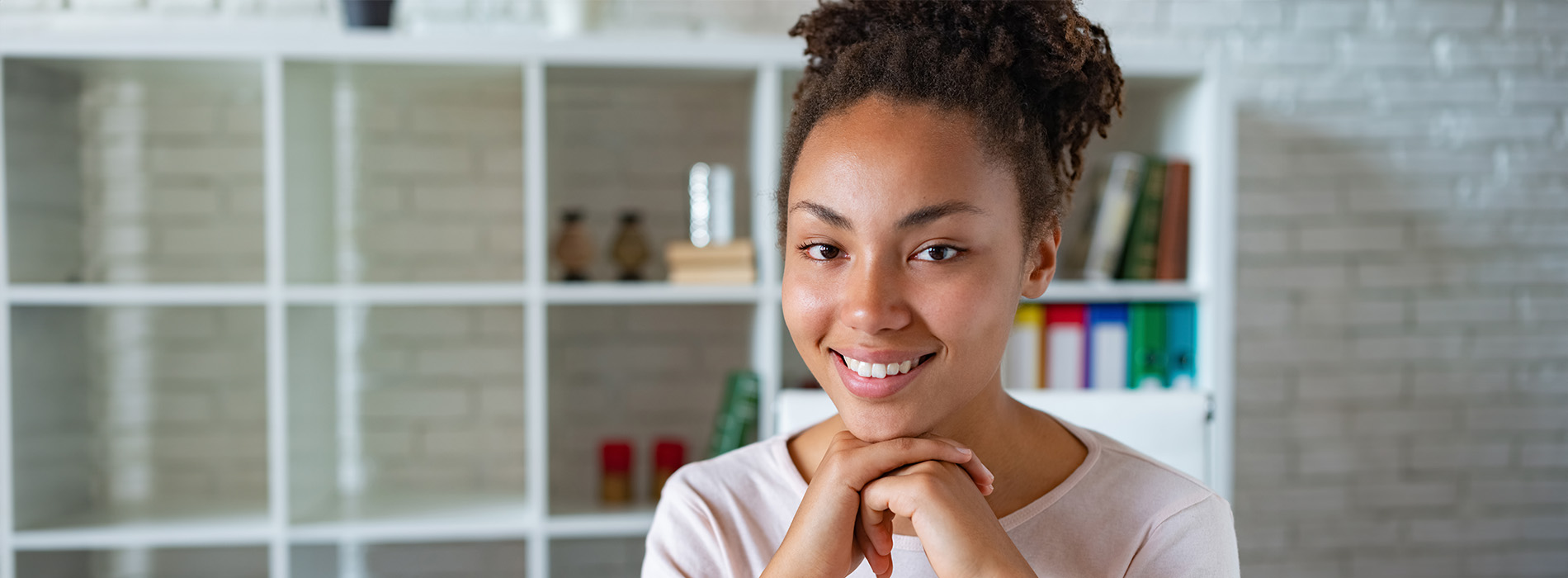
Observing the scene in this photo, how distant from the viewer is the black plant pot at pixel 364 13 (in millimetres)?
1974

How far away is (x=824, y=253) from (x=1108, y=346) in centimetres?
136

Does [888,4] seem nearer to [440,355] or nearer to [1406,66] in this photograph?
[440,355]

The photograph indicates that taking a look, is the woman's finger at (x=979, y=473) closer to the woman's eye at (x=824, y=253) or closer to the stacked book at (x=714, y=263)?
the woman's eye at (x=824, y=253)

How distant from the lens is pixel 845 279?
0.92m

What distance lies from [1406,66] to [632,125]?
1.99 meters

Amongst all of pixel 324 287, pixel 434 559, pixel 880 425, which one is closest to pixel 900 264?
pixel 880 425

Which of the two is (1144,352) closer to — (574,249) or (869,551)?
(574,249)

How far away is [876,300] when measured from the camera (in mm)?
879

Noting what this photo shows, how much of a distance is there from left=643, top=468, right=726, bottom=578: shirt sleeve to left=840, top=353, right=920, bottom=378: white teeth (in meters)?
0.26

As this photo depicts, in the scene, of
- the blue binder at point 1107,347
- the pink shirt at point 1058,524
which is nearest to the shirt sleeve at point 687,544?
the pink shirt at point 1058,524

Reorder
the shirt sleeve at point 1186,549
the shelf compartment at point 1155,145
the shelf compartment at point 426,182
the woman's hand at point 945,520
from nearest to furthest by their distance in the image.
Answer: the woman's hand at point 945,520 < the shirt sleeve at point 1186,549 < the shelf compartment at point 1155,145 < the shelf compartment at point 426,182

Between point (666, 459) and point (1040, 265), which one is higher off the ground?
point (1040, 265)

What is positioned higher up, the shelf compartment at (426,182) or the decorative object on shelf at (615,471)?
the shelf compartment at (426,182)

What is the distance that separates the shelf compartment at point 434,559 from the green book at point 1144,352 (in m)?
1.52
